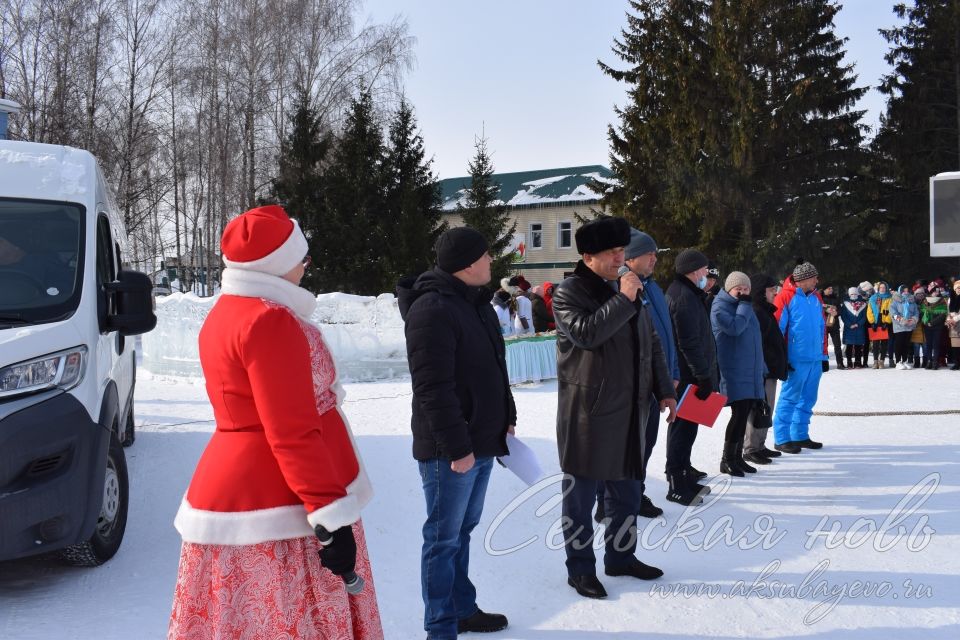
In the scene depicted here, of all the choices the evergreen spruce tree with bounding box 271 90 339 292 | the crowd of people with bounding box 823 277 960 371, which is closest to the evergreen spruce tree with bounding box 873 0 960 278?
the crowd of people with bounding box 823 277 960 371

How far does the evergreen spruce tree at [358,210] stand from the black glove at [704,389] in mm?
21069

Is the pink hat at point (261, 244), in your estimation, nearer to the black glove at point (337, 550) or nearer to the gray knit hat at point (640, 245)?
the black glove at point (337, 550)

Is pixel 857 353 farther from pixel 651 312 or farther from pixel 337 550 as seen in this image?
pixel 337 550

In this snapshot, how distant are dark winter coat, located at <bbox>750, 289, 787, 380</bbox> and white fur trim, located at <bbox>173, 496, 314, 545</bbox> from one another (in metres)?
6.25

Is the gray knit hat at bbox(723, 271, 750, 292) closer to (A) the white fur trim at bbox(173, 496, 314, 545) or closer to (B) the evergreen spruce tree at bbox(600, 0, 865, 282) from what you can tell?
(A) the white fur trim at bbox(173, 496, 314, 545)

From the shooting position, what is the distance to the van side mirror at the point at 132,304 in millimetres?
4711

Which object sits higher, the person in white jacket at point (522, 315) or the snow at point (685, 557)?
the person in white jacket at point (522, 315)

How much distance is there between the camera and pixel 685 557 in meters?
4.91

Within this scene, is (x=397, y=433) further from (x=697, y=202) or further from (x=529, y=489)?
(x=697, y=202)

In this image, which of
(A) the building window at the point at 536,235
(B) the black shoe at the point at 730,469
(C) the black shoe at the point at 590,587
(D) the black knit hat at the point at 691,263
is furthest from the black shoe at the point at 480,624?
(A) the building window at the point at 536,235

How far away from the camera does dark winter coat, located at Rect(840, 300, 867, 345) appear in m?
16.5

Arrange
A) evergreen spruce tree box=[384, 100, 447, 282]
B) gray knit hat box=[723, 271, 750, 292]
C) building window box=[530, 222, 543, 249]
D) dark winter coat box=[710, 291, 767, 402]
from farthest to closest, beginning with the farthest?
building window box=[530, 222, 543, 249]
evergreen spruce tree box=[384, 100, 447, 282]
gray knit hat box=[723, 271, 750, 292]
dark winter coat box=[710, 291, 767, 402]

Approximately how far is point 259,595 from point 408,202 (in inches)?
989

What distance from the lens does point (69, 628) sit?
3.97 metres
